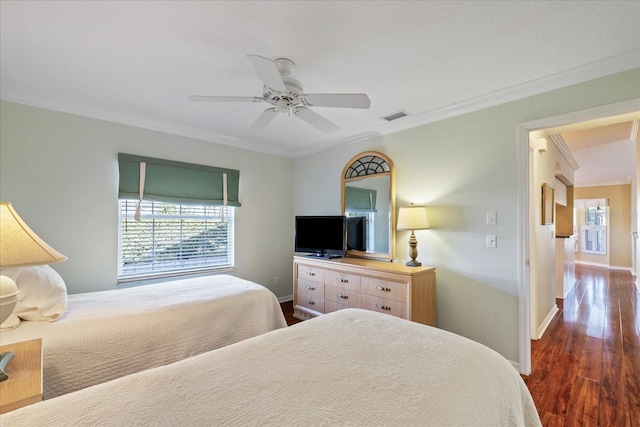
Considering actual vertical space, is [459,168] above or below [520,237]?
above

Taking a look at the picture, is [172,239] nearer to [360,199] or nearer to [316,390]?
[360,199]

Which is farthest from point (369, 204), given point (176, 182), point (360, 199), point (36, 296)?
point (36, 296)

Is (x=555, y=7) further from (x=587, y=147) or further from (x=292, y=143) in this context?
(x=587, y=147)

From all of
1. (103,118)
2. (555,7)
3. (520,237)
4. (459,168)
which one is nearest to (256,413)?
(555,7)

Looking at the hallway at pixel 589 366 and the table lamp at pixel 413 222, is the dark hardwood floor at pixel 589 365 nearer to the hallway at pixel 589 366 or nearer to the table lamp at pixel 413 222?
the hallway at pixel 589 366

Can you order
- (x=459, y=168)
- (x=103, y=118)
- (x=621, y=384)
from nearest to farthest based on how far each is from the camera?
1. (x=621, y=384)
2. (x=459, y=168)
3. (x=103, y=118)

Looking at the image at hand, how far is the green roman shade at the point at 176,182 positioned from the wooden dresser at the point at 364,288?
56.4 inches

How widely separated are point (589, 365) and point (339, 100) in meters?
3.17

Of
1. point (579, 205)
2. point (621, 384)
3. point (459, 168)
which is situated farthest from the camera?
point (579, 205)

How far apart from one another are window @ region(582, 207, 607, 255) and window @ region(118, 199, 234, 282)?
28.7 ft

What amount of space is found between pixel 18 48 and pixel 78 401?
243cm

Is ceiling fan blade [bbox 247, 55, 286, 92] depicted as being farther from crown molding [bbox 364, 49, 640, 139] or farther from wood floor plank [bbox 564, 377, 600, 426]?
wood floor plank [bbox 564, 377, 600, 426]

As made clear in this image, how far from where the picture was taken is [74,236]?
2934 mm

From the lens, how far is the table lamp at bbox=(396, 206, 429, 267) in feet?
9.67
